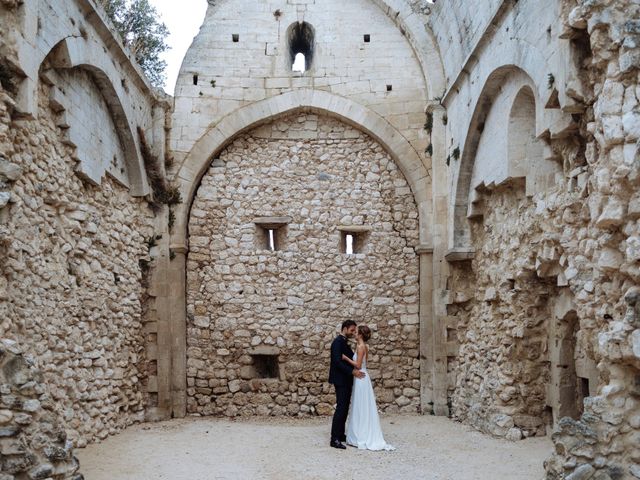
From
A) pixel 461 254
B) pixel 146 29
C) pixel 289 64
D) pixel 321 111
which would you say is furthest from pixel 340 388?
pixel 146 29

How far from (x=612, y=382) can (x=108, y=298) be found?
5853mm

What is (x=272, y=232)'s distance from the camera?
1062 centimetres

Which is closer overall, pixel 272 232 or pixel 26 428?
pixel 26 428

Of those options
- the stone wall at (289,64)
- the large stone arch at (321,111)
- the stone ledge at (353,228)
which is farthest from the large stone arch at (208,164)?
the stone ledge at (353,228)

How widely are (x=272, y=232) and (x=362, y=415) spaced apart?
3937mm

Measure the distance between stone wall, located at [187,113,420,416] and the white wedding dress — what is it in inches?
97.6

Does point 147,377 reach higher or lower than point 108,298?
lower

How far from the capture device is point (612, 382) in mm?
4836

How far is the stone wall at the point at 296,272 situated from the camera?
10094 mm

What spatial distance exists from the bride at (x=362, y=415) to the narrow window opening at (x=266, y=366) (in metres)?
2.75

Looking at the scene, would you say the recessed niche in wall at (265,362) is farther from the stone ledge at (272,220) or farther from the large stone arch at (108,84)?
the large stone arch at (108,84)

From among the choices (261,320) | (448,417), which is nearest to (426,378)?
(448,417)

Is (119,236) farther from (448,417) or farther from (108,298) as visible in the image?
(448,417)

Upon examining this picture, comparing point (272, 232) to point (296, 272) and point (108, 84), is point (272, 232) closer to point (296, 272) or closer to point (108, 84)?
point (296, 272)
